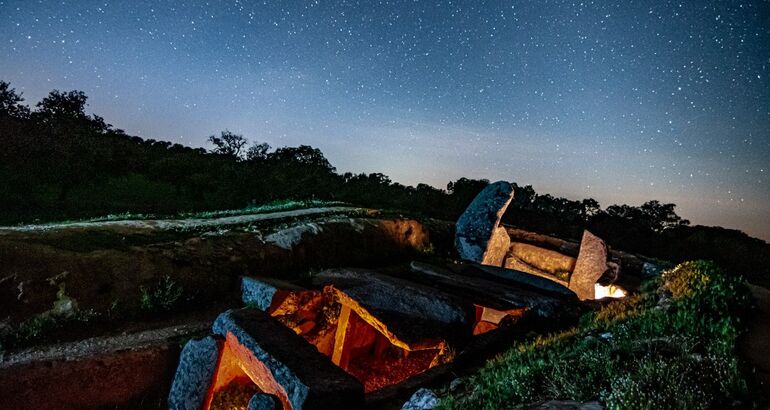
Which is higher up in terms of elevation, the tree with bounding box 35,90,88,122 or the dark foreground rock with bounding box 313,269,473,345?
the tree with bounding box 35,90,88,122

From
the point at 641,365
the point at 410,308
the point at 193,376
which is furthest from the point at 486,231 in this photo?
the point at 193,376

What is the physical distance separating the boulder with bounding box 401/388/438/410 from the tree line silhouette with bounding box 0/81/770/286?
40.8 ft

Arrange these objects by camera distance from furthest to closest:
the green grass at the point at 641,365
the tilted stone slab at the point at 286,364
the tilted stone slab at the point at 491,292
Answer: the tilted stone slab at the point at 491,292
the tilted stone slab at the point at 286,364
the green grass at the point at 641,365

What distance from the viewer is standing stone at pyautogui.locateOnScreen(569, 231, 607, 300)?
542 inches

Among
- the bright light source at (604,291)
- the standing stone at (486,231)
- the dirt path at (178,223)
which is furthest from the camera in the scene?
the standing stone at (486,231)

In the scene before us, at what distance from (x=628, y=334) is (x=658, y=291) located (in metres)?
4.97

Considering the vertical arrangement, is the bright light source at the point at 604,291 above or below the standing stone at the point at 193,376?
above

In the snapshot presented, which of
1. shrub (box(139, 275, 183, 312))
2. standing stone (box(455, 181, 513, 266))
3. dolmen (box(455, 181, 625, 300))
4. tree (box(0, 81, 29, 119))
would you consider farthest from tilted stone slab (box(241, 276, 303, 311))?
tree (box(0, 81, 29, 119))

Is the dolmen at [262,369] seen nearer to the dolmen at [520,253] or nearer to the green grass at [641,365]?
the green grass at [641,365]

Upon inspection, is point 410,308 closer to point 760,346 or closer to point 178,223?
point 760,346

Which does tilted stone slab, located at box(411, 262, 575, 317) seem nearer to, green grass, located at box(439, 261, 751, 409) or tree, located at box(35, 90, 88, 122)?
green grass, located at box(439, 261, 751, 409)

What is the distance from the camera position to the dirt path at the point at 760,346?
4.89 m

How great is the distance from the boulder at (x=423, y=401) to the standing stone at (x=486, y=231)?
9333 millimetres

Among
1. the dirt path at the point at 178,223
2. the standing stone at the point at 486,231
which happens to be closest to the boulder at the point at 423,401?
the dirt path at the point at 178,223
